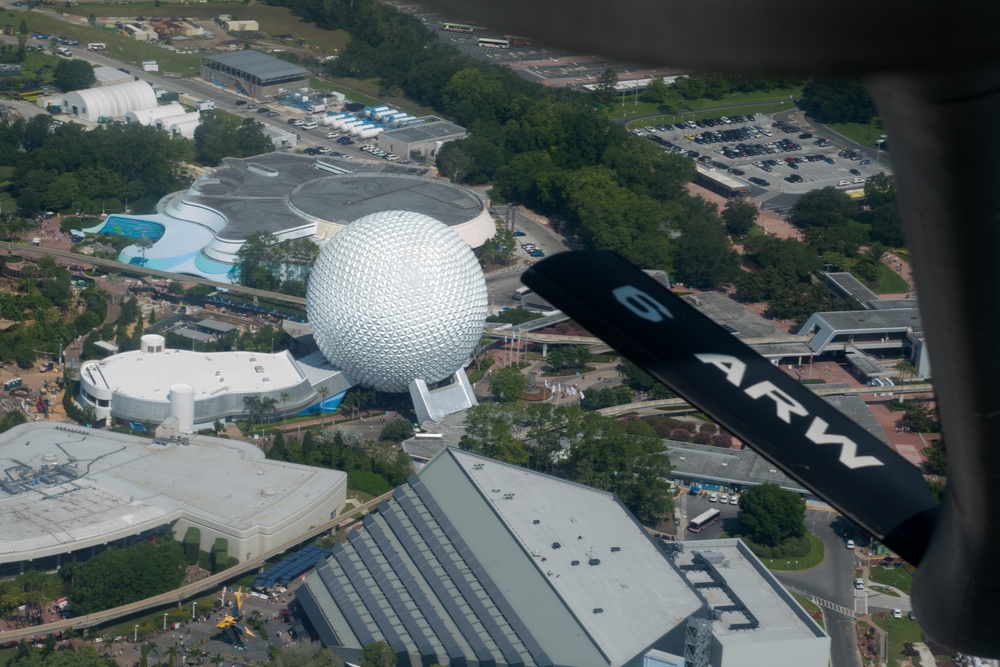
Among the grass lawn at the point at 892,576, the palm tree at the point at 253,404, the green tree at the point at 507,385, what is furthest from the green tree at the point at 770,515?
→ the palm tree at the point at 253,404

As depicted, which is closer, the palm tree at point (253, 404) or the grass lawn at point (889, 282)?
the palm tree at point (253, 404)

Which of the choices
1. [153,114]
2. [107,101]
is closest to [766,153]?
[153,114]

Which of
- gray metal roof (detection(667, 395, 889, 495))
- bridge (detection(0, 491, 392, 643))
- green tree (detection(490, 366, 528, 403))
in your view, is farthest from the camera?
green tree (detection(490, 366, 528, 403))

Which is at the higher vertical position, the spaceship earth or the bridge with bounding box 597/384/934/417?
the spaceship earth

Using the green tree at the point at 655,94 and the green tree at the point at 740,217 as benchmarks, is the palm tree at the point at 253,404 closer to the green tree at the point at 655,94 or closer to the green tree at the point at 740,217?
the green tree at the point at 740,217

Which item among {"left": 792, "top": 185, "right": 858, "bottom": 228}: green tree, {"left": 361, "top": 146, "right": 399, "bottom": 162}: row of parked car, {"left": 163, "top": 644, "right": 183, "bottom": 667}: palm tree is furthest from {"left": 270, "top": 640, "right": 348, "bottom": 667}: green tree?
{"left": 361, "top": 146, "right": 399, "bottom": 162}: row of parked car

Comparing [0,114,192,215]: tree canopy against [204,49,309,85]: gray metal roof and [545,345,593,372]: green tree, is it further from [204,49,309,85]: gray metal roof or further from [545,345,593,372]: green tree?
[545,345,593,372]: green tree

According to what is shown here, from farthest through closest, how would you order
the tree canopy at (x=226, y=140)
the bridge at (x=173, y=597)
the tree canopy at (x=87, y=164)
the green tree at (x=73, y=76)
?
the green tree at (x=73, y=76), the tree canopy at (x=226, y=140), the tree canopy at (x=87, y=164), the bridge at (x=173, y=597)
